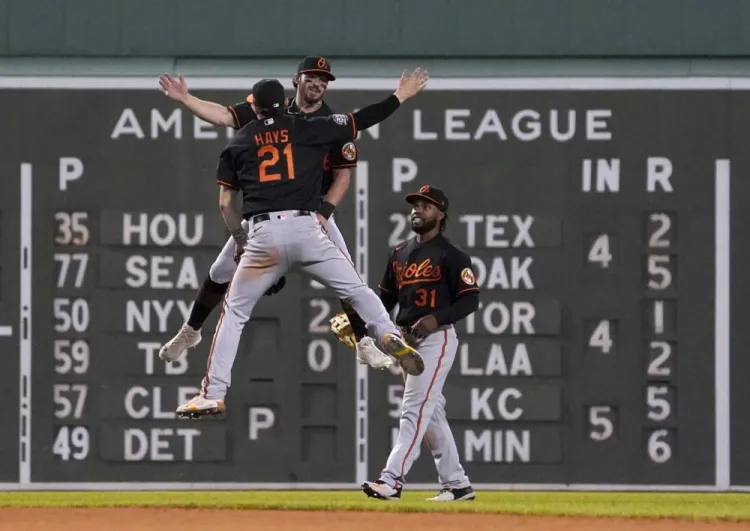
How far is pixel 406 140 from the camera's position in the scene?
46.8 ft

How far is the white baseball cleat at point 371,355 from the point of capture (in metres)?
11.6

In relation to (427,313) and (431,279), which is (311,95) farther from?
(427,313)

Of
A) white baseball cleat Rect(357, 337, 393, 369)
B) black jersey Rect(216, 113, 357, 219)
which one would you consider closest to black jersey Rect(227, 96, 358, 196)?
black jersey Rect(216, 113, 357, 219)

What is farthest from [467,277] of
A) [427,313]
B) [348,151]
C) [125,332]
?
[125,332]

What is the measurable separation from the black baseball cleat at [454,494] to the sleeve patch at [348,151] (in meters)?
2.75

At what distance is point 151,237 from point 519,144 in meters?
2.83

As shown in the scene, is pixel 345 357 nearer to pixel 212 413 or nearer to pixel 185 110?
pixel 185 110

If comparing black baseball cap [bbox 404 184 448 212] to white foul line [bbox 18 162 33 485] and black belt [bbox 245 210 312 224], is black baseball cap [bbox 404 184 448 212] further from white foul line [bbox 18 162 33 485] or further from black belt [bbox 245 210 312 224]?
white foul line [bbox 18 162 33 485]

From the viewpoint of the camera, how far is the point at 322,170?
11.5m

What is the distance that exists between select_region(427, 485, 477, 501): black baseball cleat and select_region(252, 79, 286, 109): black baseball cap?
3.24 metres

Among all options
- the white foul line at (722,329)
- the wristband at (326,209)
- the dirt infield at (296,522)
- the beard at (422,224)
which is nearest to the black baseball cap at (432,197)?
the beard at (422,224)

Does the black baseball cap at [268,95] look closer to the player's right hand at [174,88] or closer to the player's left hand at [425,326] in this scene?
the player's right hand at [174,88]

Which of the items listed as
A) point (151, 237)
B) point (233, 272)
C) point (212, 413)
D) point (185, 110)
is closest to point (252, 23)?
point (185, 110)

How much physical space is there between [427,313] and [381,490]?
3.97 ft
